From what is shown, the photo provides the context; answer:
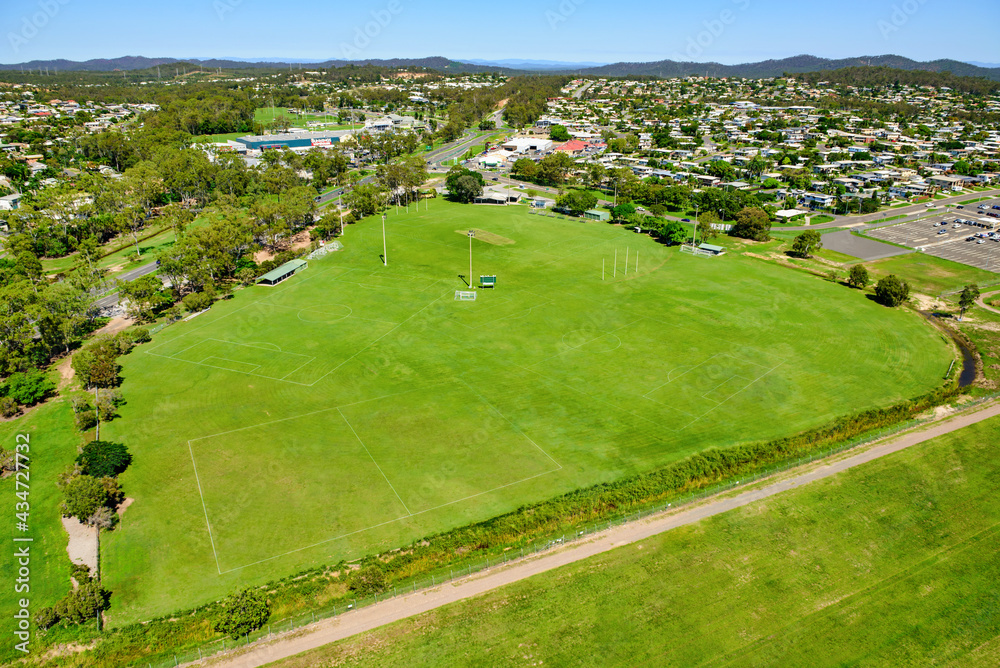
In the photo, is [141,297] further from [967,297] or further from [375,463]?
[967,297]

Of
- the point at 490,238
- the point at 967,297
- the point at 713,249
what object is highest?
the point at 490,238

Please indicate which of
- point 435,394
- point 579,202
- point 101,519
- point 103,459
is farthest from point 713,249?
point 101,519

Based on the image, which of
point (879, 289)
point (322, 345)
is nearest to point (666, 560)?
point (322, 345)

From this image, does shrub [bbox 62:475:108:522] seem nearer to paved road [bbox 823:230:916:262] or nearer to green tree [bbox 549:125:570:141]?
paved road [bbox 823:230:916:262]

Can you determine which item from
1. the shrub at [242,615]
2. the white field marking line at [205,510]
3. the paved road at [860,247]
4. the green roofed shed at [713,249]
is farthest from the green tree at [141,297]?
the paved road at [860,247]

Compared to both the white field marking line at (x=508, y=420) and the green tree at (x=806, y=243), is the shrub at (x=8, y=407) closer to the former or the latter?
Result: the white field marking line at (x=508, y=420)

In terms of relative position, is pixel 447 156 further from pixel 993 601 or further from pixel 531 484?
pixel 993 601

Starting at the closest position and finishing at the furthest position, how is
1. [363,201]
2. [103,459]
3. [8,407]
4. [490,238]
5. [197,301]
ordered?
[103,459]
[8,407]
[197,301]
[490,238]
[363,201]
